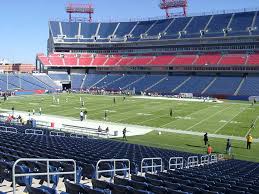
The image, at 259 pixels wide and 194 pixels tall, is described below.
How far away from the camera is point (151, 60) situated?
92.1 m

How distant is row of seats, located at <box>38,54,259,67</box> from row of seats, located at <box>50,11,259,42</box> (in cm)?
545

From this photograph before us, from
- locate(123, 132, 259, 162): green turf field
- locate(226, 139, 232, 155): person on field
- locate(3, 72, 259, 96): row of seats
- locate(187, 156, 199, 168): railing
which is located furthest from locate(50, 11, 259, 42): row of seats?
locate(187, 156, 199, 168): railing

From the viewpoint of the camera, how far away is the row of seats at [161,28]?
285ft

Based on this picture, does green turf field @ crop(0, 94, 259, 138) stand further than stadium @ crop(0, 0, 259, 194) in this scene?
Yes

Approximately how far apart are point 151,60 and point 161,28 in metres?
11.7

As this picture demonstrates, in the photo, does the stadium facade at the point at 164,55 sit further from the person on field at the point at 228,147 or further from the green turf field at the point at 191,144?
the person on field at the point at 228,147

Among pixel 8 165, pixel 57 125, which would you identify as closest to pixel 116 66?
pixel 57 125

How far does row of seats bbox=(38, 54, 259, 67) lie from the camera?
3093 inches

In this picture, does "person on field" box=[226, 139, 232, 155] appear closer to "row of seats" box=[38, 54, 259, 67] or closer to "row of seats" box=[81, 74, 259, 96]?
"row of seats" box=[81, 74, 259, 96]

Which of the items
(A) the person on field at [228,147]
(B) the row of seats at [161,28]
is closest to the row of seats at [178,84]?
(B) the row of seats at [161,28]

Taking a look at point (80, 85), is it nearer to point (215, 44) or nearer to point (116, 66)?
point (116, 66)

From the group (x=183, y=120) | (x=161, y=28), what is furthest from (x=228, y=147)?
(x=161, y=28)

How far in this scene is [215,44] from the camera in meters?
87.5

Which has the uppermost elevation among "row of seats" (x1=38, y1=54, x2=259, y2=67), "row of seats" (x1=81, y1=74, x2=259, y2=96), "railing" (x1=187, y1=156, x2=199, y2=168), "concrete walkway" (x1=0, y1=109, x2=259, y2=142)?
"row of seats" (x1=38, y1=54, x2=259, y2=67)
